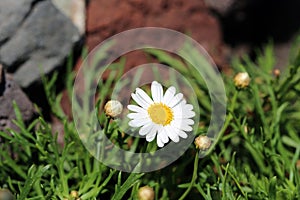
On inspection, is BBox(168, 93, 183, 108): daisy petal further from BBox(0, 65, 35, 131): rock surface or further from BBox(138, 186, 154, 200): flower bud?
BBox(0, 65, 35, 131): rock surface

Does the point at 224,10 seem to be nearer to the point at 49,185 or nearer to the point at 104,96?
the point at 104,96

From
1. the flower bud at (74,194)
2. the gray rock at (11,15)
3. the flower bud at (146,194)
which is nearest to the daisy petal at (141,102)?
the flower bud at (146,194)

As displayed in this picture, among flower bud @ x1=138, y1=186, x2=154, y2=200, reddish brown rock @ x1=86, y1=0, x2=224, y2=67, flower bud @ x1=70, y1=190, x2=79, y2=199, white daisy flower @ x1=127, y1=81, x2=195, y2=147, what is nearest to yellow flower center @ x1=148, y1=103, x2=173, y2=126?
white daisy flower @ x1=127, y1=81, x2=195, y2=147

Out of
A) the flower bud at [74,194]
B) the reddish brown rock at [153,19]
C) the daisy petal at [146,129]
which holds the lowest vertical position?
the flower bud at [74,194]

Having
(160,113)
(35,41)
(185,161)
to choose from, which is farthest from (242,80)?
(35,41)

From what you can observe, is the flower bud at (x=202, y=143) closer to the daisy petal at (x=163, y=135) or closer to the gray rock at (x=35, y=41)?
the daisy petal at (x=163, y=135)

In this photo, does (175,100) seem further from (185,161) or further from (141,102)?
(185,161)
